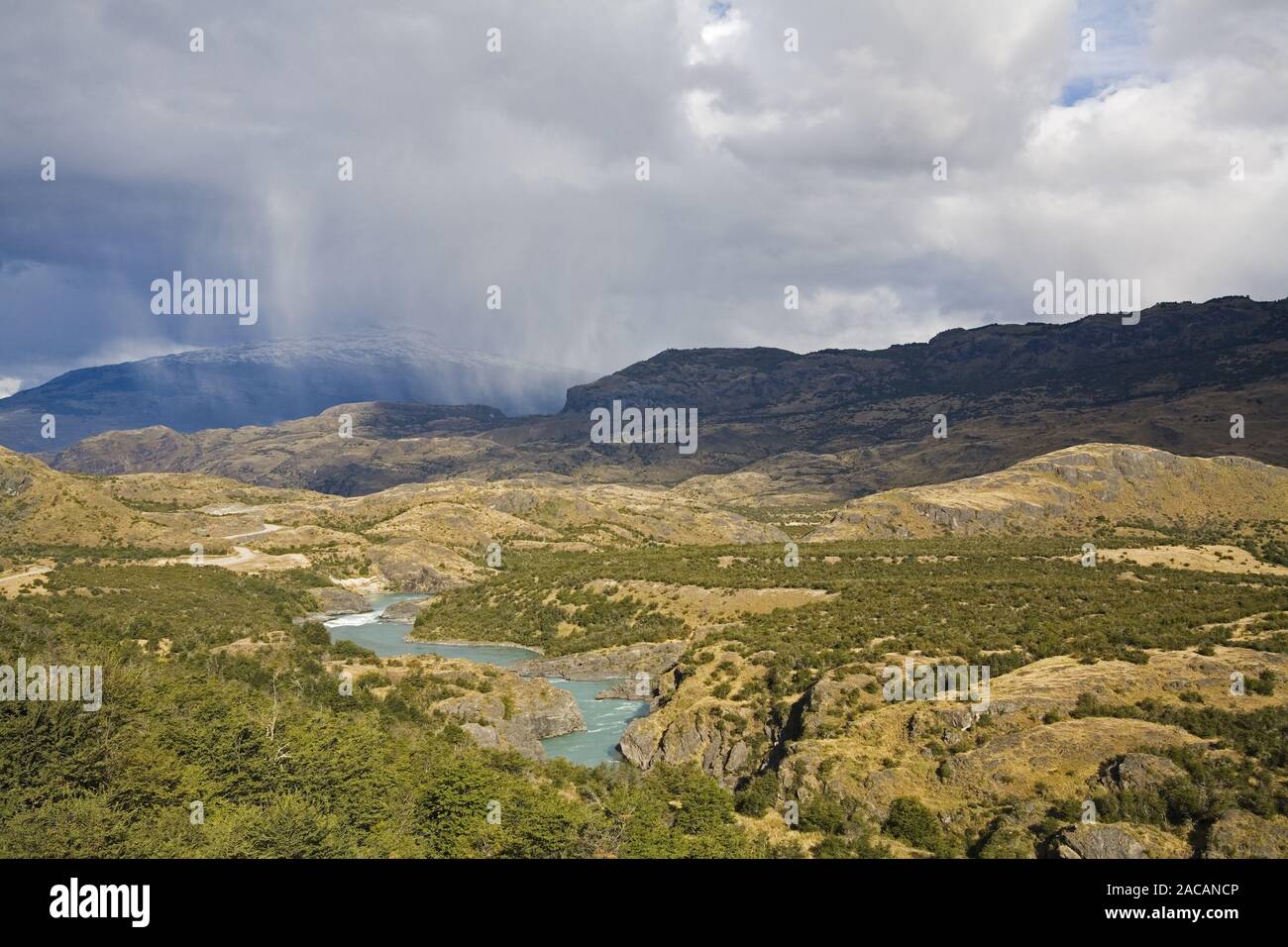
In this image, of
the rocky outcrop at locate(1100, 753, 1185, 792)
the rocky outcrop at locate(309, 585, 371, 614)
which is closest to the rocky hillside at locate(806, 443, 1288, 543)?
the rocky outcrop at locate(309, 585, 371, 614)

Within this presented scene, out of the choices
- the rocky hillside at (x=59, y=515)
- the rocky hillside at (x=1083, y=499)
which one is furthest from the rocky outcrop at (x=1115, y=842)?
the rocky hillside at (x=59, y=515)

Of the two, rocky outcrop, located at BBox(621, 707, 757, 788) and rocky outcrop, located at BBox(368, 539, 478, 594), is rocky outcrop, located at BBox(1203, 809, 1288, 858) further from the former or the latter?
rocky outcrop, located at BBox(368, 539, 478, 594)

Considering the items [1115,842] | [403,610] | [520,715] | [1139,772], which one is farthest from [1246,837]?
[403,610]

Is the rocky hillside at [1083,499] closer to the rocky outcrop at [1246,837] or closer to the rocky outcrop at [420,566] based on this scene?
the rocky outcrop at [420,566]

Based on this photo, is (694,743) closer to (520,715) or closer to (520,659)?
(520,715)

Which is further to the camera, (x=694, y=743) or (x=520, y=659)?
(x=520, y=659)
